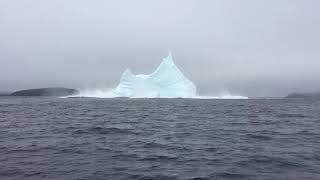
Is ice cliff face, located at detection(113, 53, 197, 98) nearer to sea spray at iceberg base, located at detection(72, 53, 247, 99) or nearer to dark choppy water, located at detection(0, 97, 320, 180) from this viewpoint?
sea spray at iceberg base, located at detection(72, 53, 247, 99)

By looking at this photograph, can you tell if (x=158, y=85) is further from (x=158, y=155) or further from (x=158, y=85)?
(x=158, y=155)

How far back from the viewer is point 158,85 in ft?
362

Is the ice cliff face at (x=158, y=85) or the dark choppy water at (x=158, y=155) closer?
the dark choppy water at (x=158, y=155)

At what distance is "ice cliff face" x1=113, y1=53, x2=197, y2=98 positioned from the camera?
343ft

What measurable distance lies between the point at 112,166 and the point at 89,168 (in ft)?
2.56

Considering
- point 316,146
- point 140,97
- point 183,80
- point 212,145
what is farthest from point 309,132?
point 140,97

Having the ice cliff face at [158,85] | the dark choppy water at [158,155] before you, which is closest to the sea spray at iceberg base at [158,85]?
the ice cliff face at [158,85]

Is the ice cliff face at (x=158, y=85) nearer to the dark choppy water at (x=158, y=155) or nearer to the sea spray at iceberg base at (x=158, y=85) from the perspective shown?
the sea spray at iceberg base at (x=158, y=85)

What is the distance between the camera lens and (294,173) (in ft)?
40.3

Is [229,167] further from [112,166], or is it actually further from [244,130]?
Result: [244,130]

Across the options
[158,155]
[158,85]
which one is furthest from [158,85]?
[158,155]

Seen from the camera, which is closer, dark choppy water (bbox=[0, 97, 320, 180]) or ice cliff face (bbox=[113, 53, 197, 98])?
dark choppy water (bbox=[0, 97, 320, 180])

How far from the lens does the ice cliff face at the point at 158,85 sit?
4112 inches

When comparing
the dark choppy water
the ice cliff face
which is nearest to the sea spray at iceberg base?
the ice cliff face
